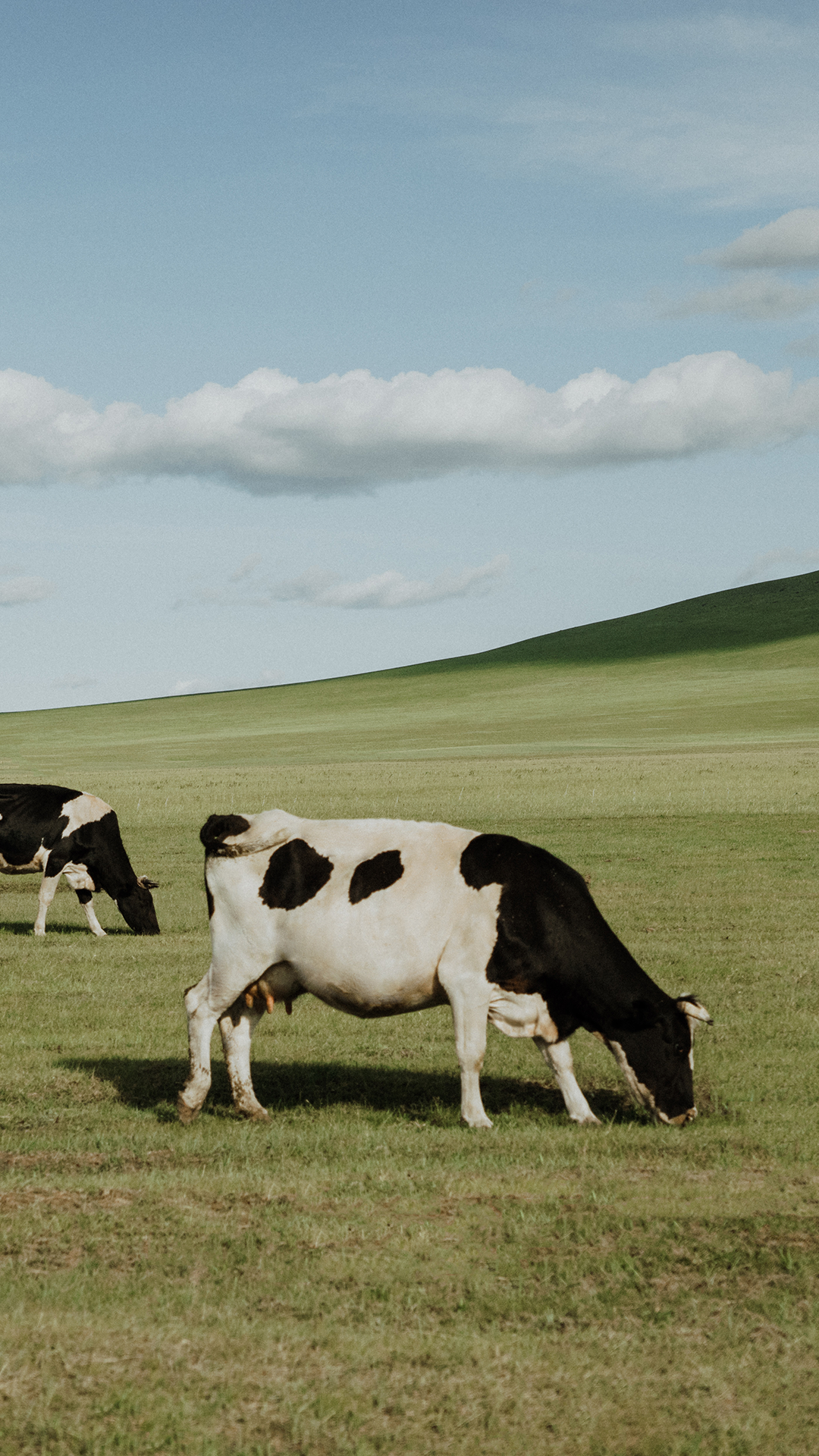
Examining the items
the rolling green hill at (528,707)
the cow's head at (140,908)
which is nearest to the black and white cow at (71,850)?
the cow's head at (140,908)

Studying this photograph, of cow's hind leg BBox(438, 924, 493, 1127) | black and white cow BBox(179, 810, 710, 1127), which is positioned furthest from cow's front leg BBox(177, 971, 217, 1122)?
cow's hind leg BBox(438, 924, 493, 1127)

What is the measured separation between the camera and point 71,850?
20.9 meters

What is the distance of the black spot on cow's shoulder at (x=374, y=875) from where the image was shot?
31.4 feet

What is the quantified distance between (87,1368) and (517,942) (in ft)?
14.9

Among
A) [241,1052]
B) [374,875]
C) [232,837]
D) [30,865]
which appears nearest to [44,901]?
[30,865]

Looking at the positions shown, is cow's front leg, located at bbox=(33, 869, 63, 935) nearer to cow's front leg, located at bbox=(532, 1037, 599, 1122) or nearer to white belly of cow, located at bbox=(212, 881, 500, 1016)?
white belly of cow, located at bbox=(212, 881, 500, 1016)

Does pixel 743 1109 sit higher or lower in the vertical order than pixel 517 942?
lower

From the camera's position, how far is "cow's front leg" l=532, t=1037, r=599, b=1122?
381 inches

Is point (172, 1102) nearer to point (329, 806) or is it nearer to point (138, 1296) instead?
point (138, 1296)

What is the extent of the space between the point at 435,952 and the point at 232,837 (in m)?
1.84

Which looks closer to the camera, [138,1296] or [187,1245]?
[138,1296]

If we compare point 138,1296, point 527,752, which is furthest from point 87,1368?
point 527,752

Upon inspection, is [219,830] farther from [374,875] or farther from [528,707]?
[528,707]

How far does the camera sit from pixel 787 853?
2852 centimetres
